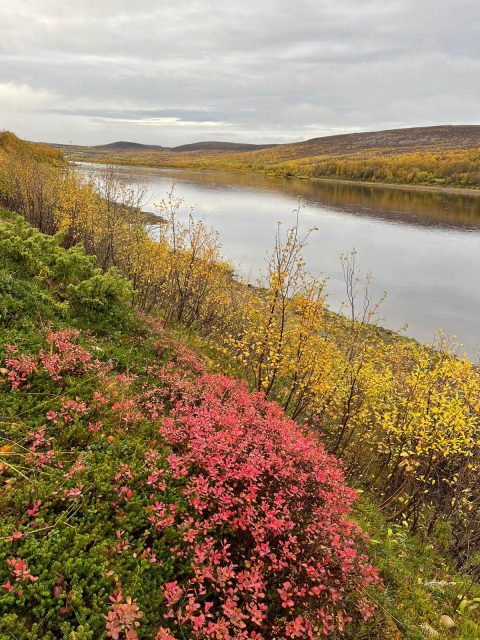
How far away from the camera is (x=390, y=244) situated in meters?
42.4

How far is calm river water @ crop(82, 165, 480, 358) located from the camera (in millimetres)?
27109

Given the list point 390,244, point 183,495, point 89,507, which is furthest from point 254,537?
point 390,244

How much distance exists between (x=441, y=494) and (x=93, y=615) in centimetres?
1046

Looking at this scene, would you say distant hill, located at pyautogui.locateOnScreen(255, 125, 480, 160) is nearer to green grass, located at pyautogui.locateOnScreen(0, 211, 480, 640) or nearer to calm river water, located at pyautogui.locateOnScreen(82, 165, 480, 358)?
calm river water, located at pyautogui.locateOnScreen(82, 165, 480, 358)

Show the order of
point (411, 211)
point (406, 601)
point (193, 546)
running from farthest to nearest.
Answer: point (411, 211) < point (406, 601) < point (193, 546)

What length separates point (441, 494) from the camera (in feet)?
36.1

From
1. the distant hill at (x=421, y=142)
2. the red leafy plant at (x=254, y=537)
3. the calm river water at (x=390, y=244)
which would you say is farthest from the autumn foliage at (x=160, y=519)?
the distant hill at (x=421, y=142)

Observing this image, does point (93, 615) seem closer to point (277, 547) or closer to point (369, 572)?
point (277, 547)

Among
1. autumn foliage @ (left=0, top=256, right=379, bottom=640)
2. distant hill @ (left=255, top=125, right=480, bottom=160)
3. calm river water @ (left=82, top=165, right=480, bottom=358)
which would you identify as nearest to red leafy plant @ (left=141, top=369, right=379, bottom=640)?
autumn foliage @ (left=0, top=256, right=379, bottom=640)

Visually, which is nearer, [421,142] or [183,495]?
[183,495]

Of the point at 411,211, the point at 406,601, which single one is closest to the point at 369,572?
the point at 406,601

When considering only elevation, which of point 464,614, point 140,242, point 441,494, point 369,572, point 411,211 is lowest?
point 441,494

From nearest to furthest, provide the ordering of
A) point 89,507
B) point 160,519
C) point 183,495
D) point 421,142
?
point 89,507
point 160,519
point 183,495
point 421,142

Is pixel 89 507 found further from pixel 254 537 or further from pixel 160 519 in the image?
pixel 254 537
